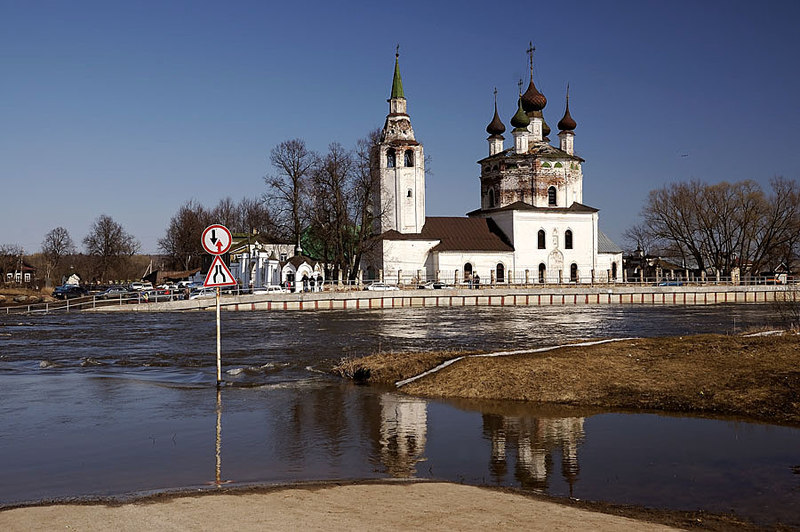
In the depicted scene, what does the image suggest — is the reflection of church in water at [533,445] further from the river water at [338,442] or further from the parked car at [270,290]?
the parked car at [270,290]

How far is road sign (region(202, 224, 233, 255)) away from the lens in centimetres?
1276

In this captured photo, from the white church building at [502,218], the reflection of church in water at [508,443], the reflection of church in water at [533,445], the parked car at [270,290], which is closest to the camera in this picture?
the reflection of church in water at [533,445]

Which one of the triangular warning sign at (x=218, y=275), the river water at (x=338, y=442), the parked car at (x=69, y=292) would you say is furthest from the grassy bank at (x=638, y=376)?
the parked car at (x=69, y=292)

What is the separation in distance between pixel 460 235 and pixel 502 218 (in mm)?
5163

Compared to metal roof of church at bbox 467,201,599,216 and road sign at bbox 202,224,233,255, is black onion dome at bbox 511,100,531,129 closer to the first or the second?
metal roof of church at bbox 467,201,599,216

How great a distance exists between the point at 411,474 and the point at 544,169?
70.3 metres

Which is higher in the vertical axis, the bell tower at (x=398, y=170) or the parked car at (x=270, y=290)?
the bell tower at (x=398, y=170)

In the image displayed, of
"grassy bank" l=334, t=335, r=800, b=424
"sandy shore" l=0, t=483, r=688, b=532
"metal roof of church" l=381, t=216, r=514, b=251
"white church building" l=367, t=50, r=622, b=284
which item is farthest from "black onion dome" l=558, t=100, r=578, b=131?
"sandy shore" l=0, t=483, r=688, b=532

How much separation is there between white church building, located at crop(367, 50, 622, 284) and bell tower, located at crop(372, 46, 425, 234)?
91mm

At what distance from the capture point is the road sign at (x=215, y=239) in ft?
41.9

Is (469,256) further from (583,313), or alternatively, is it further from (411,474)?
(411,474)

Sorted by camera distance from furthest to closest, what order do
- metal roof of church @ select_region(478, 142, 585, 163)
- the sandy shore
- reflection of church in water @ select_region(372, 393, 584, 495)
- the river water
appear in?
metal roof of church @ select_region(478, 142, 585, 163) → reflection of church in water @ select_region(372, 393, 584, 495) → the river water → the sandy shore

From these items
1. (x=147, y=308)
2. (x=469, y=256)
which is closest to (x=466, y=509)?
(x=147, y=308)

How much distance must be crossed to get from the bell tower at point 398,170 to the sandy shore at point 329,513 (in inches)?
2478
